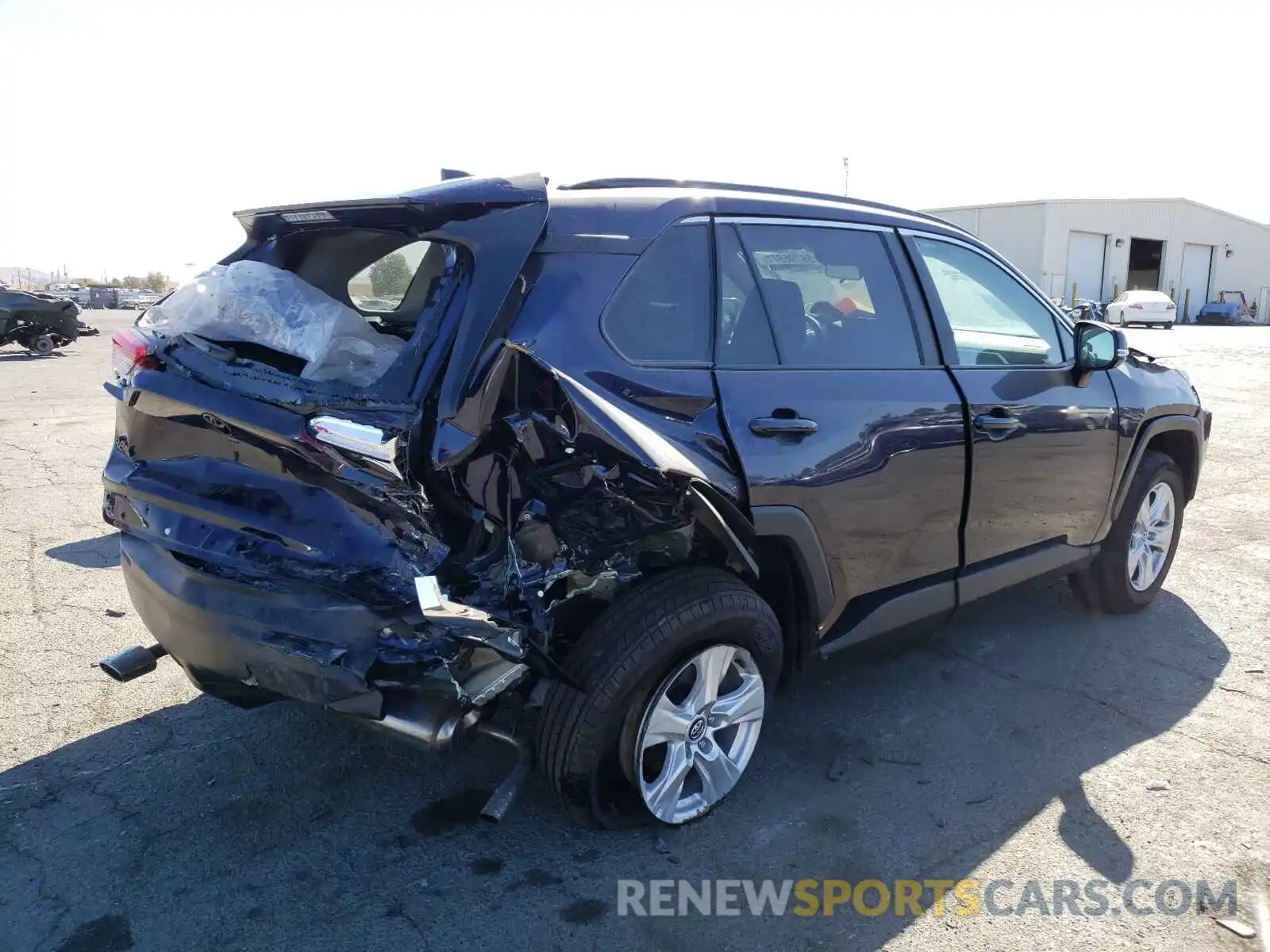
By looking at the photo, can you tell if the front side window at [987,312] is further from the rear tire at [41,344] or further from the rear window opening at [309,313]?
the rear tire at [41,344]

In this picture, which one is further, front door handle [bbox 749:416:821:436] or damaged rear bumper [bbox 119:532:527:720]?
front door handle [bbox 749:416:821:436]

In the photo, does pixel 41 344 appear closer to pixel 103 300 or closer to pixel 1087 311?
pixel 1087 311

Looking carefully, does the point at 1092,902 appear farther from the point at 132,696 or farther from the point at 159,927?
the point at 132,696

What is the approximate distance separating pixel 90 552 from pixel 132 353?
3.32 meters

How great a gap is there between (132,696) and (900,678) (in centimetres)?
330

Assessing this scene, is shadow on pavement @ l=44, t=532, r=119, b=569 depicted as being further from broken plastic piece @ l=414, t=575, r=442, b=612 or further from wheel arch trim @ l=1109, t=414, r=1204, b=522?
wheel arch trim @ l=1109, t=414, r=1204, b=522

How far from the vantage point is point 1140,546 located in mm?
4840

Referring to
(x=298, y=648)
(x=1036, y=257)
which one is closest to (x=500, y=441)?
(x=298, y=648)

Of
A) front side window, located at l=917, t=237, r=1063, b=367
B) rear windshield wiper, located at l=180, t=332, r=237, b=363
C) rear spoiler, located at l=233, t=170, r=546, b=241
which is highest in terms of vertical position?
rear spoiler, located at l=233, t=170, r=546, b=241

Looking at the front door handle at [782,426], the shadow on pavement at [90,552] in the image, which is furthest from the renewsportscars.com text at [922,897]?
the shadow on pavement at [90,552]

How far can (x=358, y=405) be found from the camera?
248 cm

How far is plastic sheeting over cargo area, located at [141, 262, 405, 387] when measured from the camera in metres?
2.73

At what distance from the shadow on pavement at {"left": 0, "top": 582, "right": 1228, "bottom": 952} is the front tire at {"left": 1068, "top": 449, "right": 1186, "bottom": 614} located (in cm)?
79

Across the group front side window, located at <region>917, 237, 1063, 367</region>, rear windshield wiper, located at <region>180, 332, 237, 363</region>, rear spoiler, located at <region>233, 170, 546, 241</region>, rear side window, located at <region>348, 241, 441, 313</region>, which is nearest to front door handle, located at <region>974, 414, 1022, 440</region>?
front side window, located at <region>917, 237, 1063, 367</region>
